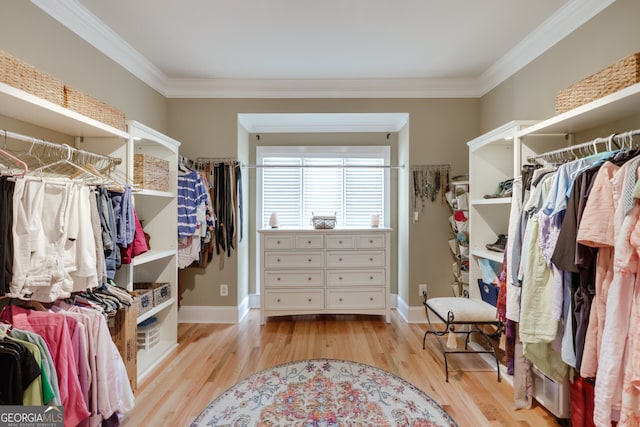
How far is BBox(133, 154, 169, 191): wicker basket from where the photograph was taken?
2.32 metres

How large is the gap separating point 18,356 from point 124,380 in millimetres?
650

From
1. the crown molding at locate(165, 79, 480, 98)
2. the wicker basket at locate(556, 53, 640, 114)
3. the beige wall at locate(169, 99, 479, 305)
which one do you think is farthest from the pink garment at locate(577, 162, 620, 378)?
the crown molding at locate(165, 79, 480, 98)

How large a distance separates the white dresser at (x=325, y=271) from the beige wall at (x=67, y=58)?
1.81 m

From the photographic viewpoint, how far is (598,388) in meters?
1.28

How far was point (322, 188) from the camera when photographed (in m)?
3.91

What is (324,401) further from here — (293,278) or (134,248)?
(134,248)

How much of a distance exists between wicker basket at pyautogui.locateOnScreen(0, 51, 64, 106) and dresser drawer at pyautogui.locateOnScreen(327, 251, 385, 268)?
254 centimetres

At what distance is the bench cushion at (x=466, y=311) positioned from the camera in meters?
2.24

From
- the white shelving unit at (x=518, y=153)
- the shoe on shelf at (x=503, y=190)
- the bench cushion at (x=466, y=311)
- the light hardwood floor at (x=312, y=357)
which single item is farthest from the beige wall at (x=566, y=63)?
the light hardwood floor at (x=312, y=357)

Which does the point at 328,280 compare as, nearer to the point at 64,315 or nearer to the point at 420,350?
the point at 420,350

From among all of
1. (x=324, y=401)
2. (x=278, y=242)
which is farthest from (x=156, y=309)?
(x=324, y=401)

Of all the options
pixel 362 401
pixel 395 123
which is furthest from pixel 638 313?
pixel 395 123

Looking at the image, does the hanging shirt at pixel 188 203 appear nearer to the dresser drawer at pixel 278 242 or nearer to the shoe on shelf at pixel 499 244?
the dresser drawer at pixel 278 242

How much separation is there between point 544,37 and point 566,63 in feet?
1.06
